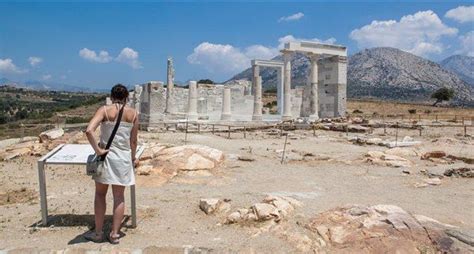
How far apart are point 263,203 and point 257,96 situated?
1135 inches

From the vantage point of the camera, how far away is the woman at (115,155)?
606cm

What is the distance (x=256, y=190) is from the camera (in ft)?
31.1

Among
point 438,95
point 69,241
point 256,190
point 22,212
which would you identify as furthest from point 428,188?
point 438,95

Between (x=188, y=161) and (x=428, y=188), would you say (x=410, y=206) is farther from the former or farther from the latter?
(x=188, y=161)

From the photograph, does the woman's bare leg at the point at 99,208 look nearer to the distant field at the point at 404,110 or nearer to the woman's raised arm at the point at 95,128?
the woman's raised arm at the point at 95,128

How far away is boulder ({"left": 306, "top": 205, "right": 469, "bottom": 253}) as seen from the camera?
605cm

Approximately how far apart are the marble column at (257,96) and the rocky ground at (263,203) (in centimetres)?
1960

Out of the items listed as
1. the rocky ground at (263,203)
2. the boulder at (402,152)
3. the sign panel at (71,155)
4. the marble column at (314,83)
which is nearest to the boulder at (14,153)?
the rocky ground at (263,203)

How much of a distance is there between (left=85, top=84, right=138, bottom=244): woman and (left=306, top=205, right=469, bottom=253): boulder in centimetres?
292

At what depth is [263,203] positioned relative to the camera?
24.7 ft

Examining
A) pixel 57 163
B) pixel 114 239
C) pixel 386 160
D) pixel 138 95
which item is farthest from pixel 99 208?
pixel 138 95

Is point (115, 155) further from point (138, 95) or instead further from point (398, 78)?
point (398, 78)

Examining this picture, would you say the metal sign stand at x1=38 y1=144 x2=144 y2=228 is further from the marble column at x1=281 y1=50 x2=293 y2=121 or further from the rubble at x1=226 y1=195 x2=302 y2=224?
the marble column at x1=281 y1=50 x2=293 y2=121

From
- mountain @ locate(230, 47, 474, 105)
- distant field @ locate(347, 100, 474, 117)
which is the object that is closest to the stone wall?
distant field @ locate(347, 100, 474, 117)
